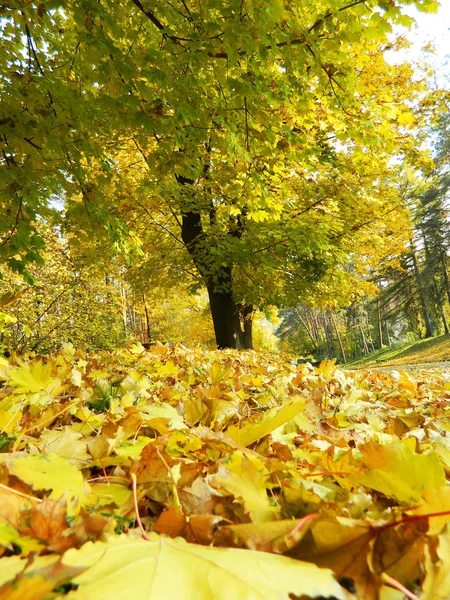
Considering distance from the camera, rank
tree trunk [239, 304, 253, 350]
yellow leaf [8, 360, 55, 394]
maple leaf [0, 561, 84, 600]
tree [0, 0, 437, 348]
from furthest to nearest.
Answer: tree trunk [239, 304, 253, 350], tree [0, 0, 437, 348], yellow leaf [8, 360, 55, 394], maple leaf [0, 561, 84, 600]

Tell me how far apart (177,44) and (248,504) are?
128 inches

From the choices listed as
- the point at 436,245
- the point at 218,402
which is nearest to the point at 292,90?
the point at 218,402

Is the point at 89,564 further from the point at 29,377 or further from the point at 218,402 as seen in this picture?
the point at 29,377

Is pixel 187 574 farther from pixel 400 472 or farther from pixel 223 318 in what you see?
pixel 223 318

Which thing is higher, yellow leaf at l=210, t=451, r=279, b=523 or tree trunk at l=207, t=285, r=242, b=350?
tree trunk at l=207, t=285, r=242, b=350

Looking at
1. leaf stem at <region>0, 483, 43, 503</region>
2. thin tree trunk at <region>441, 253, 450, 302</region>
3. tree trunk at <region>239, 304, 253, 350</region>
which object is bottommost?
leaf stem at <region>0, 483, 43, 503</region>

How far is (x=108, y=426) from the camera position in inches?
34.3

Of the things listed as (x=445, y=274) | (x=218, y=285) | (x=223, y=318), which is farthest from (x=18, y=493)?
(x=445, y=274)

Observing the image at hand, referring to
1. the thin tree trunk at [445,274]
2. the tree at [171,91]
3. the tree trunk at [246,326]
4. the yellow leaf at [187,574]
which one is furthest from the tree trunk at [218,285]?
the thin tree trunk at [445,274]

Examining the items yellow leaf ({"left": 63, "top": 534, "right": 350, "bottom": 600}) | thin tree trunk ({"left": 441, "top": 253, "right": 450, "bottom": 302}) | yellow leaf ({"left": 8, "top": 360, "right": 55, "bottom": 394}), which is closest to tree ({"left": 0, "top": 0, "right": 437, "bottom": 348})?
yellow leaf ({"left": 8, "top": 360, "right": 55, "bottom": 394})

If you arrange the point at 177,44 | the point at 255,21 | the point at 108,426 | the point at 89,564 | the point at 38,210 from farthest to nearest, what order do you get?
1. the point at 38,210
2. the point at 177,44
3. the point at 255,21
4. the point at 108,426
5. the point at 89,564

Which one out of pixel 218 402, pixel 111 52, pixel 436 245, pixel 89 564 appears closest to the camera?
pixel 89 564

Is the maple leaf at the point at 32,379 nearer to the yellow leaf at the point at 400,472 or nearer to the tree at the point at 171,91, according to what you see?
the yellow leaf at the point at 400,472

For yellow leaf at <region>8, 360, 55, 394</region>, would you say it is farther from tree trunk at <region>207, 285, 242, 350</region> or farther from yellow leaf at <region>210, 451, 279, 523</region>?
tree trunk at <region>207, 285, 242, 350</region>
